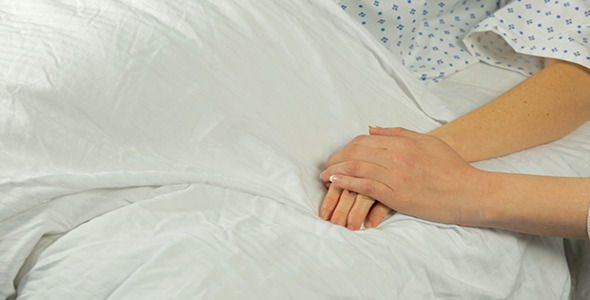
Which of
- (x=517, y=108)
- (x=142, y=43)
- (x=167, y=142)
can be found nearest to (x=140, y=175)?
(x=167, y=142)

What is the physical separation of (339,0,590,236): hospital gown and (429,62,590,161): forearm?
0.06 meters

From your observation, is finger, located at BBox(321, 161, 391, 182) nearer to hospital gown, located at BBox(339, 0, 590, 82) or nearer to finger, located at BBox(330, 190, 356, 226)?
finger, located at BBox(330, 190, 356, 226)

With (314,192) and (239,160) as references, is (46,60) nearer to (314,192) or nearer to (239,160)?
(239,160)

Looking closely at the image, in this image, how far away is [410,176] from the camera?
2.74 ft

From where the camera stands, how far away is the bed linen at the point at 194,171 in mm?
654

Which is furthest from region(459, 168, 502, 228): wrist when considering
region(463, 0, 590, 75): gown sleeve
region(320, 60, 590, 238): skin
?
region(463, 0, 590, 75): gown sleeve

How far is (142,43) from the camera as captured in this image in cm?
79

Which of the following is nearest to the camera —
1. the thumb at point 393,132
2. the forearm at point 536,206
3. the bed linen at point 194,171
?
the bed linen at point 194,171

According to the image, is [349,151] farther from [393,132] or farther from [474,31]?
[474,31]

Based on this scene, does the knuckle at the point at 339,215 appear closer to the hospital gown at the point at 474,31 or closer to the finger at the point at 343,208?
the finger at the point at 343,208

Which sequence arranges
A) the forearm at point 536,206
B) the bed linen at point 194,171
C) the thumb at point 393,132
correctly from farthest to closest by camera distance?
the thumb at point 393,132
the forearm at point 536,206
the bed linen at point 194,171

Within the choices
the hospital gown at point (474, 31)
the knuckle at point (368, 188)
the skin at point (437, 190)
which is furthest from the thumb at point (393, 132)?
the hospital gown at point (474, 31)

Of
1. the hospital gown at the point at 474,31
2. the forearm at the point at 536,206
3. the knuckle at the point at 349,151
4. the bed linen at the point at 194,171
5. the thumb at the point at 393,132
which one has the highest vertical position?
the hospital gown at the point at 474,31

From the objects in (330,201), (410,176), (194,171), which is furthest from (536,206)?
(194,171)
